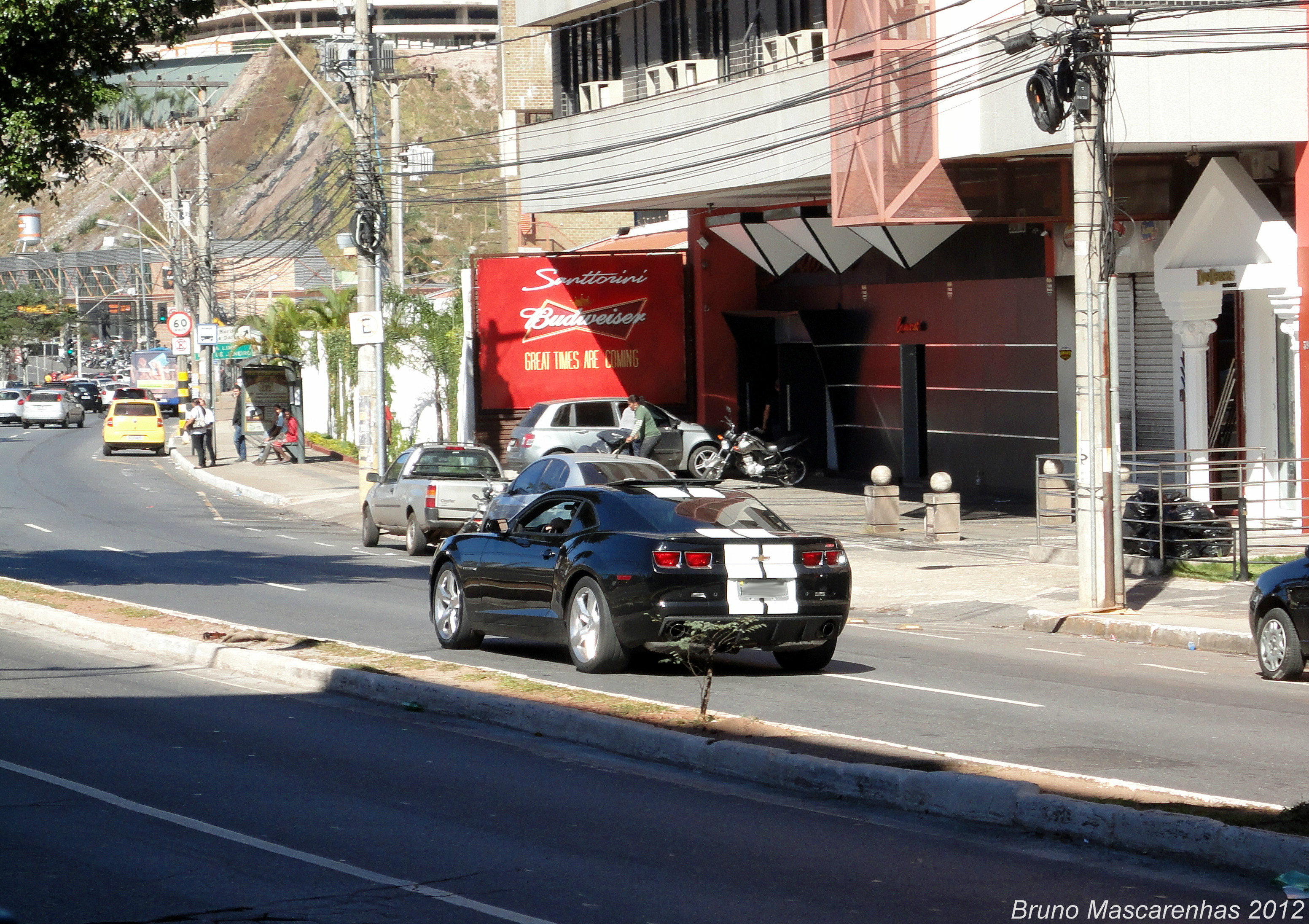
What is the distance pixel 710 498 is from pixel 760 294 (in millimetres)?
25697

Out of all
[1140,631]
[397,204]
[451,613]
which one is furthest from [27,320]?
[1140,631]

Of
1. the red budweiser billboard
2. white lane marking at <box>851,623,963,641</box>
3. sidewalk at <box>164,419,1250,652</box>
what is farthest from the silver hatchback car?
white lane marking at <box>851,623,963,641</box>

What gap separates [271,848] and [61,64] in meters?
13.0

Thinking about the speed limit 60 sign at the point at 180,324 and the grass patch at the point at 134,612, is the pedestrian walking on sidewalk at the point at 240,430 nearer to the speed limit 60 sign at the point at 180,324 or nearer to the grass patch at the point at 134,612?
the speed limit 60 sign at the point at 180,324

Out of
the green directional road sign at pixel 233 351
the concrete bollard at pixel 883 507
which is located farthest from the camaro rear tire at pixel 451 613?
the green directional road sign at pixel 233 351

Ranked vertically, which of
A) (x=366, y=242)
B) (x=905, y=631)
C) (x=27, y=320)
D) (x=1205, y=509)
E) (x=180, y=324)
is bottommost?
(x=905, y=631)

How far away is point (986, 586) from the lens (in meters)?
19.2

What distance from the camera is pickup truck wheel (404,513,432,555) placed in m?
24.4

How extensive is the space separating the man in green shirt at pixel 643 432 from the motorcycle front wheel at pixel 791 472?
2.70 meters

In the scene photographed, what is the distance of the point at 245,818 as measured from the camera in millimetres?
7641

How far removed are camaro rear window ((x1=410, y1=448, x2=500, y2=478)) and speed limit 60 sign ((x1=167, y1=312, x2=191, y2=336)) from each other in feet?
102

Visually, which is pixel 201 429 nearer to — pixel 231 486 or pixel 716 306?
pixel 231 486

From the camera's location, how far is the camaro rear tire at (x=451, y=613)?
13695 millimetres

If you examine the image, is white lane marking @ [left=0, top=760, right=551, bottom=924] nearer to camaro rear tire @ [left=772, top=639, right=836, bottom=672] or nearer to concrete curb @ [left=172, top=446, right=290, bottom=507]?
camaro rear tire @ [left=772, top=639, right=836, bottom=672]
